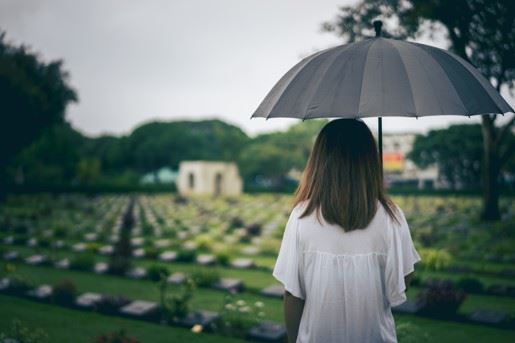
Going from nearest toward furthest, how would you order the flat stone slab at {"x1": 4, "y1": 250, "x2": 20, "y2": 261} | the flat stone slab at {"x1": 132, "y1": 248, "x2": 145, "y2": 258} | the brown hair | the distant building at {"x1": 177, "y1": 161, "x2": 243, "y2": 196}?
the brown hair → the flat stone slab at {"x1": 4, "y1": 250, "x2": 20, "y2": 261} → the flat stone slab at {"x1": 132, "y1": 248, "x2": 145, "y2": 258} → the distant building at {"x1": 177, "y1": 161, "x2": 243, "y2": 196}

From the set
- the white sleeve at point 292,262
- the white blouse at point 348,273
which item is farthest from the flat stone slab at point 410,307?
the white sleeve at point 292,262

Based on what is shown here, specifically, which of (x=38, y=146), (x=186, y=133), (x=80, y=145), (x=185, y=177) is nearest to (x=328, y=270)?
(x=185, y=177)

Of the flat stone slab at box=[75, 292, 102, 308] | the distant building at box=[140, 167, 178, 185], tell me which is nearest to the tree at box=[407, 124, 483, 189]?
the flat stone slab at box=[75, 292, 102, 308]

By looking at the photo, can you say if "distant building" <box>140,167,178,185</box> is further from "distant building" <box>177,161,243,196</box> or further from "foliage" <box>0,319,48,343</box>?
"foliage" <box>0,319,48,343</box>

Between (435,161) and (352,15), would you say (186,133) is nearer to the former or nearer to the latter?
(435,161)

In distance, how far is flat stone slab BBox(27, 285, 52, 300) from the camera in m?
6.47

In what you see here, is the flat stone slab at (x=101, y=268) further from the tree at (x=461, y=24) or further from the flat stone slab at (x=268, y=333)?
the tree at (x=461, y=24)

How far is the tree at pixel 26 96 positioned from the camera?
1673 centimetres

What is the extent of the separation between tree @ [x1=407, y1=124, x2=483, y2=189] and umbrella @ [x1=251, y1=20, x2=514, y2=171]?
105 feet

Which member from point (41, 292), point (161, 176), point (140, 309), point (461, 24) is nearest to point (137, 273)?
Result: point (41, 292)

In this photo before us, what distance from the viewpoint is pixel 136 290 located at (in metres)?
7.18

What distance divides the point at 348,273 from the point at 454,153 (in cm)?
3479

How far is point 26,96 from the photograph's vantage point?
59.2ft

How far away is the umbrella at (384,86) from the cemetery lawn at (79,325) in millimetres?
3333
